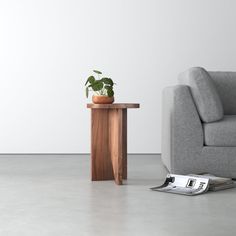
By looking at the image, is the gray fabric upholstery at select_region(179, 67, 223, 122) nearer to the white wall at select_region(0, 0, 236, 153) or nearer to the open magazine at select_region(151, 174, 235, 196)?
the open magazine at select_region(151, 174, 235, 196)

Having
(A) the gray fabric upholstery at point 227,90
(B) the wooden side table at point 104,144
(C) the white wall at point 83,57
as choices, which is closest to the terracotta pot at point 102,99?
(B) the wooden side table at point 104,144

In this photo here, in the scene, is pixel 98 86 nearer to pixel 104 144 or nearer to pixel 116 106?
pixel 116 106

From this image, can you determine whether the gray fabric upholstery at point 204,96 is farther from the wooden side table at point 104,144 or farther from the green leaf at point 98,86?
the green leaf at point 98,86

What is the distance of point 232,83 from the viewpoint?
14.6 ft

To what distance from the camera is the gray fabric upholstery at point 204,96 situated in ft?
12.1

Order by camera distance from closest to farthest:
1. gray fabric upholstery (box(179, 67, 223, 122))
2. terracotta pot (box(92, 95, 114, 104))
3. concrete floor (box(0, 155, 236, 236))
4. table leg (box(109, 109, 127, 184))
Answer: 1. concrete floor (box(0, 155, 236, 236))
2. table leg (box(109, 109, 127, 184))
3. terracotta pot (box(92, 95, 114, 104))
4. gray fabric upholstery (box(179, 67, 223, 122))

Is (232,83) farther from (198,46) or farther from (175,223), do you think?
(175,223)

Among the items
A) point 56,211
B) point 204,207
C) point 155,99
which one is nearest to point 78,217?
point 56,211

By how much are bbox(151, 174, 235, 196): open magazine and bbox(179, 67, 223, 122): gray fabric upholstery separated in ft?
1.77

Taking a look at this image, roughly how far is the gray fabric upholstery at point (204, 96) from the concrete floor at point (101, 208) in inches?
23.4

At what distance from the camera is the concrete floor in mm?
2281

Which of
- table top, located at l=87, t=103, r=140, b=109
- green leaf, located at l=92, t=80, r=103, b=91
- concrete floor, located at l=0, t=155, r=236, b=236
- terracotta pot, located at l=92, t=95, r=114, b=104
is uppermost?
green leaf, located at l=92, t=80, r=103, b=91

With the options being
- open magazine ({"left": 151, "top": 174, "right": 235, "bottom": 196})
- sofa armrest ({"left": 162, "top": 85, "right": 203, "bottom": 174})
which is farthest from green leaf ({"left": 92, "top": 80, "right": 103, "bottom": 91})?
open magazine ({"left": 151, "top": 174, "right": 235, "bottom": 196})

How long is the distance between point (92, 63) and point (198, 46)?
1.16 meters
